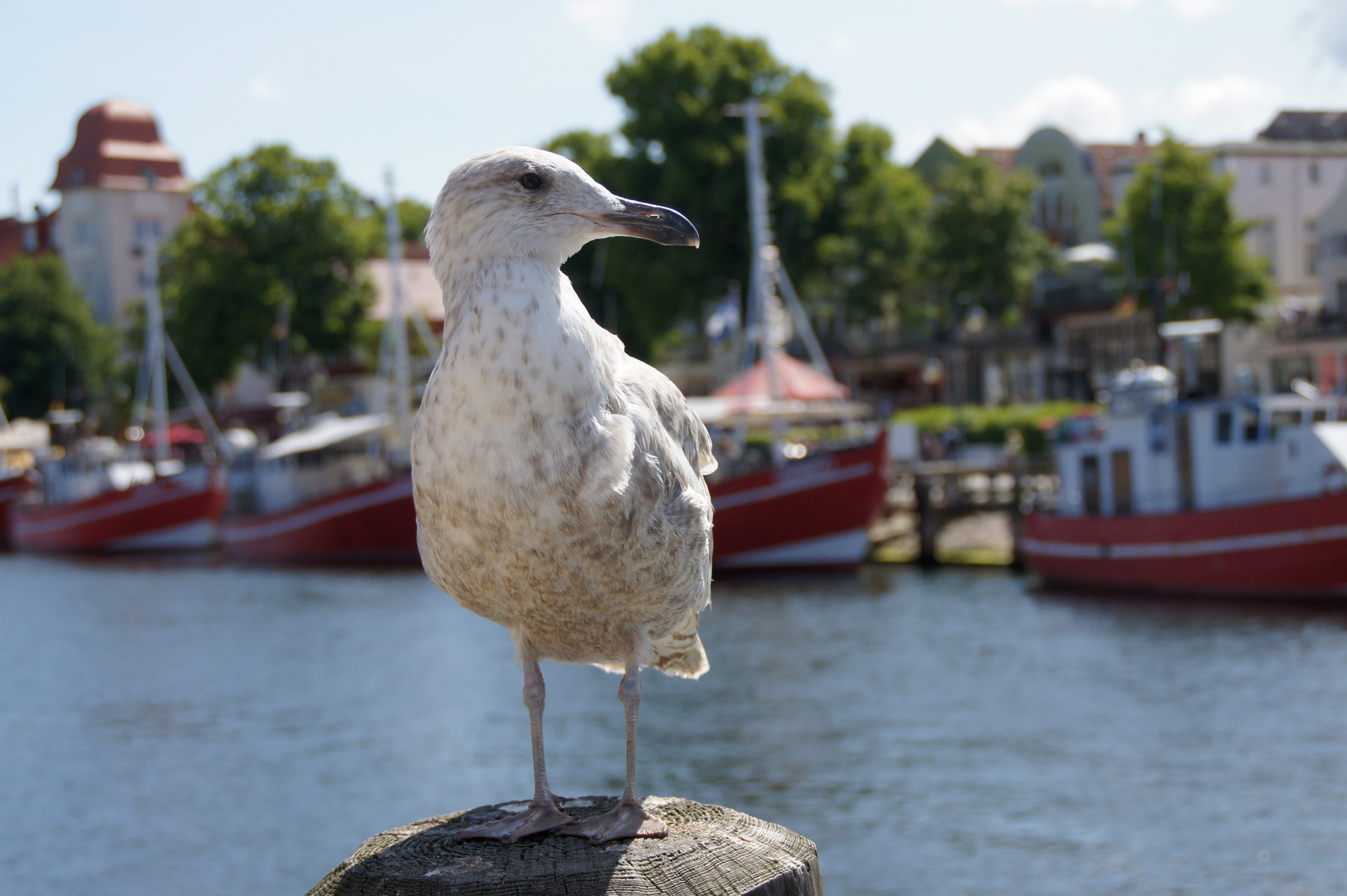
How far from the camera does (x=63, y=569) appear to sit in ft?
153

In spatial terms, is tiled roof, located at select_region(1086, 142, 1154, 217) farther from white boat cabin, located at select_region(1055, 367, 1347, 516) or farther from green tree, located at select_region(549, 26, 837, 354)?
white boat cabin, located at select_region(1055, 367, 1347, 516)

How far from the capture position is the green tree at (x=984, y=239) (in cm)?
4828

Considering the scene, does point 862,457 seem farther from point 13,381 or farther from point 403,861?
point 13,381

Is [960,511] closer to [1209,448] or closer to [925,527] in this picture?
[925,527]

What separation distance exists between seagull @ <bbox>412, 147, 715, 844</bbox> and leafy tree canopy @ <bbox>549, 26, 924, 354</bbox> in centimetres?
4176

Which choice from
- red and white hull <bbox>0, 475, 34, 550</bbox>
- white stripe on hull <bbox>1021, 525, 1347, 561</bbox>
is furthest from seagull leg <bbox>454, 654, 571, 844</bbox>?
red and white hull <bbox>0, 475, 34, 550</bbox>

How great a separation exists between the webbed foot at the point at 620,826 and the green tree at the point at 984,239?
46.5m

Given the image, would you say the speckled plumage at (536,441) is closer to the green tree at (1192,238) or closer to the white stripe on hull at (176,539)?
the green tree at (1192,238)

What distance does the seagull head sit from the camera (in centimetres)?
360

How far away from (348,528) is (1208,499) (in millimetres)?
24632

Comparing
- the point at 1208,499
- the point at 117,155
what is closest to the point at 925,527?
the point at 1208,499

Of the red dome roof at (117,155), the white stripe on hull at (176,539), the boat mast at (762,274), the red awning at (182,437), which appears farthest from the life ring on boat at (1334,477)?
the red dome roof at (117,155)

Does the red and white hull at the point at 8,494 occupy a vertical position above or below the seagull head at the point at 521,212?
below

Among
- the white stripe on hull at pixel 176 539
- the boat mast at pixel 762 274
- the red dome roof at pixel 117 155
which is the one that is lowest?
the white stripe on hull at pixel 176 539
